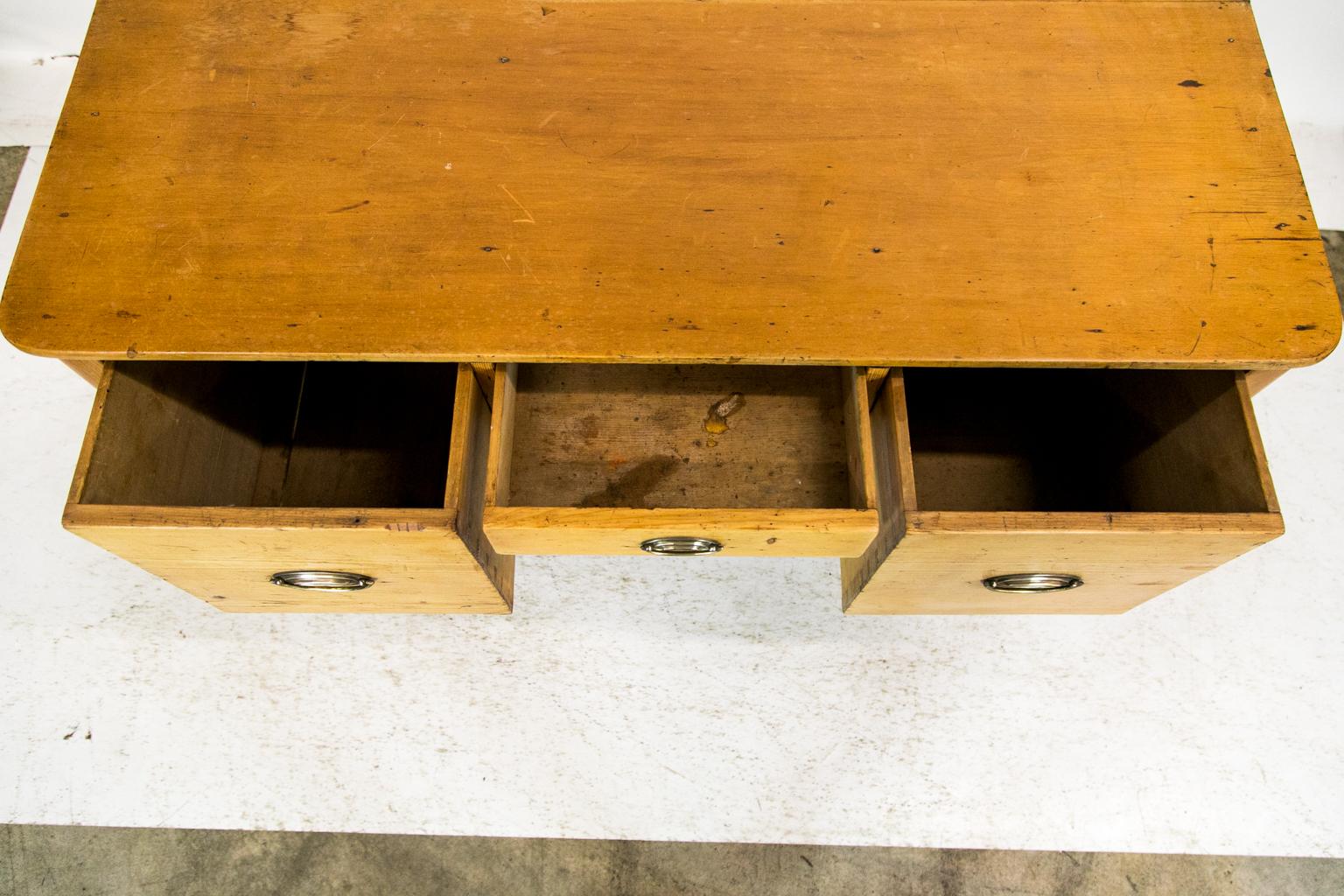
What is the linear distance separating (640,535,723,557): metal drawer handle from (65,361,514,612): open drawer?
21cm

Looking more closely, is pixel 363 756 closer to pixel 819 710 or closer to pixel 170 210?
pixel 819 710

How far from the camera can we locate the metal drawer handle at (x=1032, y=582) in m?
1.08

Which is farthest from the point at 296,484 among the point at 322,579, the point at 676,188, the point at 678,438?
the point at 676,188

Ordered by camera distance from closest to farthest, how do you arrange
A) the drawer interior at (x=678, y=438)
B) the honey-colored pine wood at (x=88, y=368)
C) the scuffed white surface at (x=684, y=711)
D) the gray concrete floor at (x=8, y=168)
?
the honey-colored pine wood at (x=88, y=368)
the drawer interior at (x=678, y=438)
the scuffed white surface at (x=684, y=711)
the gray concrete floor at (x=8, y=168)

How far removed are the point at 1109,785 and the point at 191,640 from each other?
1.40 meters

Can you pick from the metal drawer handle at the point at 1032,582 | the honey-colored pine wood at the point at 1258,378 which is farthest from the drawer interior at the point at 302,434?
the honey-colored pine wood at the point at 1258,378

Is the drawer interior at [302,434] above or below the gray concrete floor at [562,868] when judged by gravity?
above

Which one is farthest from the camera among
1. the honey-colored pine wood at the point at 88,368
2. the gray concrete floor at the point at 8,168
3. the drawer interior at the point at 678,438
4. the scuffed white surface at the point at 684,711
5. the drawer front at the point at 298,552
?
the gray concrete floor at the point at 8,168

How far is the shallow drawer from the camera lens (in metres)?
1.02

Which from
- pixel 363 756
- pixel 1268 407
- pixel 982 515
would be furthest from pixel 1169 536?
pixel 363 756

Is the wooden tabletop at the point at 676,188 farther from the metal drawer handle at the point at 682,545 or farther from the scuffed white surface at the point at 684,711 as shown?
the scuffed white surface at the point at 684,711

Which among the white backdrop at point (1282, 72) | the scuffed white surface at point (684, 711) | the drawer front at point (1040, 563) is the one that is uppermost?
the white backdrop at point (1282, 72)

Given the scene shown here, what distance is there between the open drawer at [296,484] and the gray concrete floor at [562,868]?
1.16 feet

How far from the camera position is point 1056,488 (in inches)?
50.5
